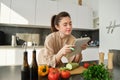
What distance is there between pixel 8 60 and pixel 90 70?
2.34m

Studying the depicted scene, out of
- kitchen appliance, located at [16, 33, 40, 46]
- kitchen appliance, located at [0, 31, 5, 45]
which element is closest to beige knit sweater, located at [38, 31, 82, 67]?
kitchen appliance, located at [16, 33, 40, 46]

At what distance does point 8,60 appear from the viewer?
275 cm

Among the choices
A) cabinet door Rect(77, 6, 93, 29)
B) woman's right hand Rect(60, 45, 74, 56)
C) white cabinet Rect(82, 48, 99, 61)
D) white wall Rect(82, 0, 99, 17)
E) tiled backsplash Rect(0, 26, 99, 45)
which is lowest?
white cabinet Rect(82, 48, 99, 61)

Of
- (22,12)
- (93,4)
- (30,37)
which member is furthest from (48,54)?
(93,4)

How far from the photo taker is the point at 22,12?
2982 millimetres

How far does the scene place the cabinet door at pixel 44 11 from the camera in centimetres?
313

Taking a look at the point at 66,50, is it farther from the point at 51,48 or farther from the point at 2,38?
the point at 2,38

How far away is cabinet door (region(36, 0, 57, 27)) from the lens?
3.13m

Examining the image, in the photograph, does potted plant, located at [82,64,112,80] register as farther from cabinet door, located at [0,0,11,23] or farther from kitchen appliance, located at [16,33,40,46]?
kitchen appliance, located at [16,33,40,46]

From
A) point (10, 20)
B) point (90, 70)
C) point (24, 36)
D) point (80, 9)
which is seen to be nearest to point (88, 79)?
point (90, 70)

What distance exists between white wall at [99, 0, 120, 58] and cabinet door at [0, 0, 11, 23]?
1739 millimetres

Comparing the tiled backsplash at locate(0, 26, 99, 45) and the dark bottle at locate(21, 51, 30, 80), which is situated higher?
the tiled backsplash at locate(0, 26, 99, 45)

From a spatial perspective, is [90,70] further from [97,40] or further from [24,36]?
[97,40]

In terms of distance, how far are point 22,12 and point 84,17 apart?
4.55 ft
